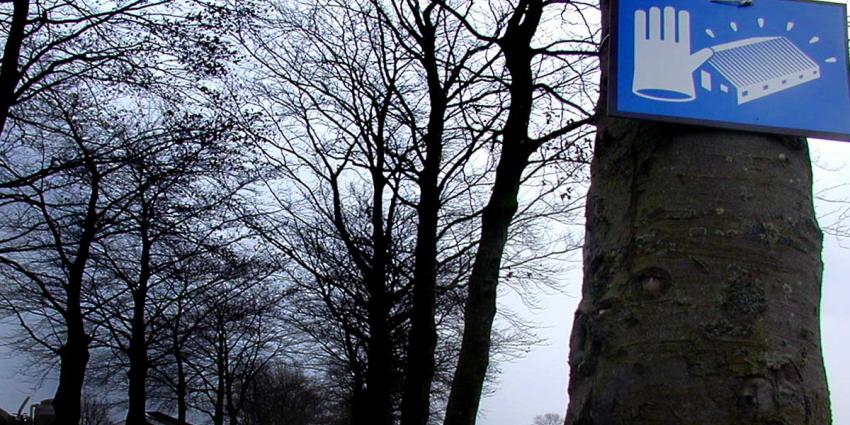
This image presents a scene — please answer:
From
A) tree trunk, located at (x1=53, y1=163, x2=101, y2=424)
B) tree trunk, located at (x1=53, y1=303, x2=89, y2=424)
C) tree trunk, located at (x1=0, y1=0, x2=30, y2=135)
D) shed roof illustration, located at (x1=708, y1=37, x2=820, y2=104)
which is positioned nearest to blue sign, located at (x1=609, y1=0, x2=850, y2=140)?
shed roof illustration, located at (x1=708, y1=37, x2=820, y2=104)

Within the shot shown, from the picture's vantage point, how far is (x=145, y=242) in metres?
21.9

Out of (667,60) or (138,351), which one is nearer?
(667,60)

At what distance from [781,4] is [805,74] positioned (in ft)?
0.72

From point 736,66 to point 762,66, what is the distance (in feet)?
0.23

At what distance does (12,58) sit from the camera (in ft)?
38.6

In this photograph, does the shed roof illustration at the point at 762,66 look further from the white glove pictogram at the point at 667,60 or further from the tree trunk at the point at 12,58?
the tree trunk at the point at 12,58

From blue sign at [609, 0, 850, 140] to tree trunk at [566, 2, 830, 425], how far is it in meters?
0.06

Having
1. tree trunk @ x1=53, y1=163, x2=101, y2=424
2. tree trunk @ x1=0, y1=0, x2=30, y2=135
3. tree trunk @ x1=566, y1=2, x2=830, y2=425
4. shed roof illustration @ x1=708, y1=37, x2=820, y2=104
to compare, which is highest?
tree trunk @ x1=0, y1=0, x2=30, y2=135

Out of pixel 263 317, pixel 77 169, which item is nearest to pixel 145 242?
pixel 77 169

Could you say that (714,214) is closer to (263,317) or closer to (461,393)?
(461,393)

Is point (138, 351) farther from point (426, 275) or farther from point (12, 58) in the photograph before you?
point (12, 58)

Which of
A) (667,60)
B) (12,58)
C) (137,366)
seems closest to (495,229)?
(12,58)

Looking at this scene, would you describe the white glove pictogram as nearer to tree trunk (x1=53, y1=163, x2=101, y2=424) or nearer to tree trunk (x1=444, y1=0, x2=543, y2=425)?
tree trunk (x1=444, y1=0, x2=543, y2=425)

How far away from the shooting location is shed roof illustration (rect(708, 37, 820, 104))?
7.44ft
